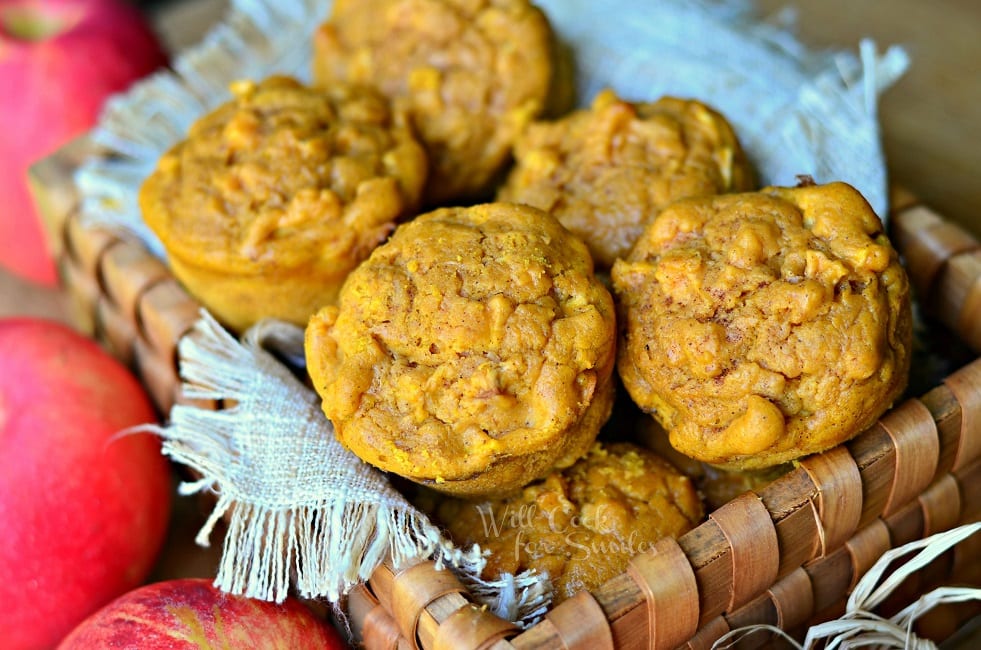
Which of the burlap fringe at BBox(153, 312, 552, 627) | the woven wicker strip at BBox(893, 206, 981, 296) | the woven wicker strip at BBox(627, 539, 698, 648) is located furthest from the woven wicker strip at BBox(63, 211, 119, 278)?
the woven wicker strip at BBox(893, 206, 981, 296)

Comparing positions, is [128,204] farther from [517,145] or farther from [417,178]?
[517,145]

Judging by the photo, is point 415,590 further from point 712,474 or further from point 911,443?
point 911,443

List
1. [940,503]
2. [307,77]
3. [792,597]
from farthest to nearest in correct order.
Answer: [307,77] < [940,503] < [792,597]

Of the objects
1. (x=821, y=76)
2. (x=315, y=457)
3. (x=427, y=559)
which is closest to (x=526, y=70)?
(x=821, y=76)

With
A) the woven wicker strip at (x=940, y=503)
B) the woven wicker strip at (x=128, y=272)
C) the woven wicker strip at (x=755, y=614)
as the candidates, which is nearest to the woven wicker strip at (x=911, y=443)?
the woven wicker strip at (x=940, y=503)

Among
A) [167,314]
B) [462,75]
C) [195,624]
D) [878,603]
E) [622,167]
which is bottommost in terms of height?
[878,603]

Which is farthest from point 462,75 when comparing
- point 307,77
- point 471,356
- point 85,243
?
point 85,243

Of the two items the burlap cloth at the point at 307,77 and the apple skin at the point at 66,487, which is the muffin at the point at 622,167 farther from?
the apple skin at the point at 66,487
